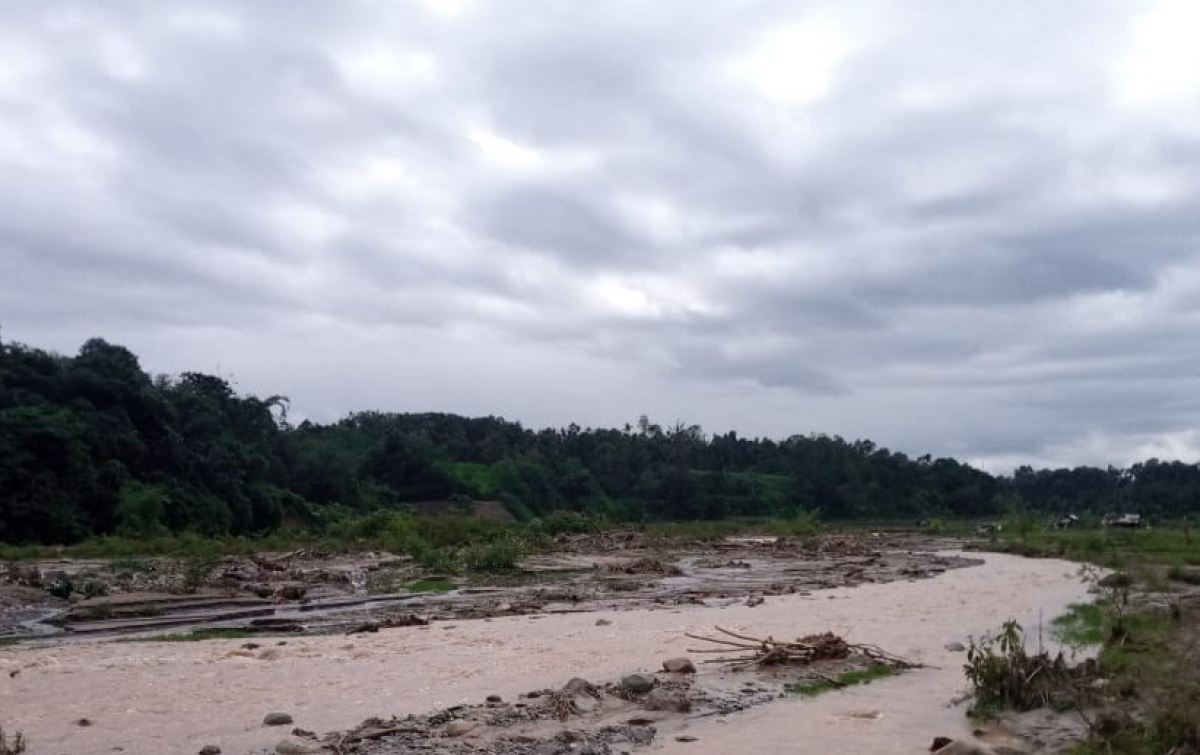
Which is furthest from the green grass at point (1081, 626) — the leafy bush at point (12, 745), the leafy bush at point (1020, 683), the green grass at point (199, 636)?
the leafy bush at point (12, 745)

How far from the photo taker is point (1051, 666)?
482 inches

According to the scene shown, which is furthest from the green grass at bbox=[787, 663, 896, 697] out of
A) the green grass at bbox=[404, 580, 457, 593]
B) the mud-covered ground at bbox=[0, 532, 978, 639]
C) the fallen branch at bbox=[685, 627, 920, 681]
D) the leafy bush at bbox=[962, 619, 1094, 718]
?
the green grass at bbox=[404, 580, 457, 593]

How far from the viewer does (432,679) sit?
15.0 metres

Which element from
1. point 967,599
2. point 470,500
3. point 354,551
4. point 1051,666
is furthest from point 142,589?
point 470,500

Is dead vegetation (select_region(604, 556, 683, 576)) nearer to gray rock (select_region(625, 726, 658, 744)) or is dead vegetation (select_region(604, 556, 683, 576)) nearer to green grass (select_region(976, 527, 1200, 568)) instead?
green grass (select_region(976, 527, 1200, 568))

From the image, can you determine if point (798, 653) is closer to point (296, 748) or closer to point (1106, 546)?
point (296, 748)

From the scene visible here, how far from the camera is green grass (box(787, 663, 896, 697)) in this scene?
1389 cm

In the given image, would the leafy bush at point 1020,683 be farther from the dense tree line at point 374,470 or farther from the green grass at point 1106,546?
the dense tree line at point 374,470

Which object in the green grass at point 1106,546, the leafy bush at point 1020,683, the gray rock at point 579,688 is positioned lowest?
the gray rock at point 579,688

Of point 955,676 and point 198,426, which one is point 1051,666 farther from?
point 198,426

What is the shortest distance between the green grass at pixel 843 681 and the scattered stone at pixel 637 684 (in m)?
1.88

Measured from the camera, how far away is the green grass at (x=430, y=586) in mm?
30350

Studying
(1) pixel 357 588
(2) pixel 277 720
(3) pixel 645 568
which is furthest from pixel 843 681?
(3) pixel 645 568

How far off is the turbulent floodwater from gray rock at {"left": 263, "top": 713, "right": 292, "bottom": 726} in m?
0.11
